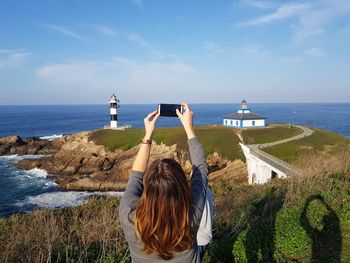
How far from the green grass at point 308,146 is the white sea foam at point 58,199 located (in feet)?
56.3

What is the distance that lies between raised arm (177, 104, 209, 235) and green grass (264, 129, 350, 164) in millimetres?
29146

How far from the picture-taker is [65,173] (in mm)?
37719

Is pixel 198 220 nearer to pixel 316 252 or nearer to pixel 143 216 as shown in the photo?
pixel 143 216

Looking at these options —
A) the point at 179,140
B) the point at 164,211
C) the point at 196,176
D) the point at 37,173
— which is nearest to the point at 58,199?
the point at 37,173

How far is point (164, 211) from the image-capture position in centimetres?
239

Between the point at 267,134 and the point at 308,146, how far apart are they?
8.37 meters

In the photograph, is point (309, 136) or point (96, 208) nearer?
point (96, 208)

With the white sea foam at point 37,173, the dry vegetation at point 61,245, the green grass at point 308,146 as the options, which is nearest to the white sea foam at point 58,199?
the white sea foam at point 37,173

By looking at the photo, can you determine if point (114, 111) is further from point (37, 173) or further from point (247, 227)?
point (247, 227)

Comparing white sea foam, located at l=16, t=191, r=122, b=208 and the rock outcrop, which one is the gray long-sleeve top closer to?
white sea foam, located at l=16, t=191, r=122, b=208

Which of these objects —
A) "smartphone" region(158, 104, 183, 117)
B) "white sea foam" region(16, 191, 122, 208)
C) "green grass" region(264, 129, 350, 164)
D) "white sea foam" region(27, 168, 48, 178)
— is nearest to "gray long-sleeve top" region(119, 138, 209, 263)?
"smartphone" region(158, 104, 183, 117)

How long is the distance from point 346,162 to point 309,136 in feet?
90.3

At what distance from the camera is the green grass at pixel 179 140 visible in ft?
125

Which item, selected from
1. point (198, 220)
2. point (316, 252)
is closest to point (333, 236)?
point (316, 252)
